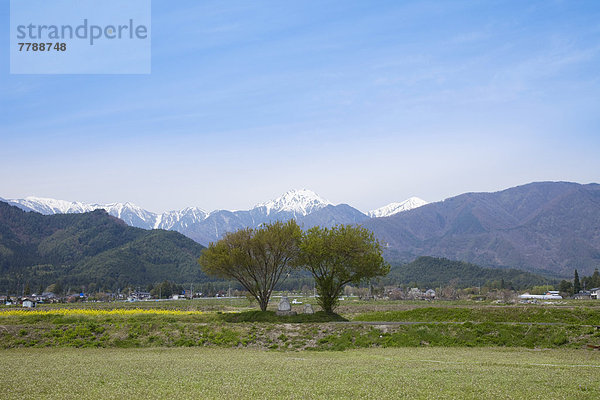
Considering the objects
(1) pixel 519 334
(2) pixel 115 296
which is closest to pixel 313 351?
(1) pixel 519 334

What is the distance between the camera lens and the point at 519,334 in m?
33.1

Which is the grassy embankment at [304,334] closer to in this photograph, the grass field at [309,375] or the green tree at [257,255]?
the grass field at [309,375]

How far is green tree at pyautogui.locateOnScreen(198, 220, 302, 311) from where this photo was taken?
1955 inches

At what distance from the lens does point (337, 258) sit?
4900 centimetres

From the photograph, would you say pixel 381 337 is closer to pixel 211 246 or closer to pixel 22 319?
pixel 211 246

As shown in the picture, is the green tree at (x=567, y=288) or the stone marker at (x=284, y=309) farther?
the green tree at (x=567, y=288)

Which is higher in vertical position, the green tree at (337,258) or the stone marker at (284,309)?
the green tree at (337,258)

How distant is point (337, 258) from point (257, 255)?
26.2 feet

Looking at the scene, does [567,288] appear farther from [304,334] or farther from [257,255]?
[304,334]

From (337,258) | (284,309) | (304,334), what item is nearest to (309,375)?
(304,334)

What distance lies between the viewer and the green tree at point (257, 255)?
49656 millimetres

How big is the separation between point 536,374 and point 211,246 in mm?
36484

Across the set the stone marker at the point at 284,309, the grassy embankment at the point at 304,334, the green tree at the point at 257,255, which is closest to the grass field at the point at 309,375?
the grassy embankment at the point at 304,334

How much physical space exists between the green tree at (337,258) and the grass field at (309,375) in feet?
60.9
